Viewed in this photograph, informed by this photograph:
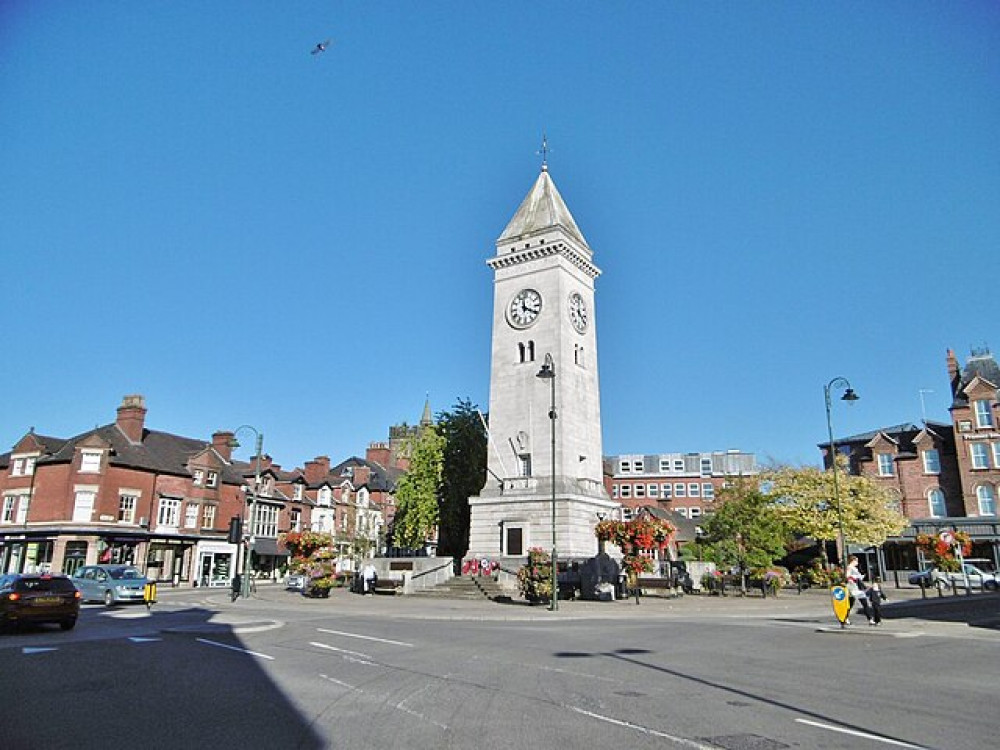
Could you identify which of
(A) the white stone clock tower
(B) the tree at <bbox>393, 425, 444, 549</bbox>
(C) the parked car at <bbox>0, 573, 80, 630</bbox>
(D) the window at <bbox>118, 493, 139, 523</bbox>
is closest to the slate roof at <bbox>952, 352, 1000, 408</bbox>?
(A) the white stone clock tower

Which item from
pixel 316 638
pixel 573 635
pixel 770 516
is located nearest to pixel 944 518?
pixel 770 516

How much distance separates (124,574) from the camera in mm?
31000

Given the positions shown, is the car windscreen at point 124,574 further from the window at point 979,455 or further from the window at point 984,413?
the window at point 984,413

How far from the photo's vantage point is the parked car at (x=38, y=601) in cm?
1756

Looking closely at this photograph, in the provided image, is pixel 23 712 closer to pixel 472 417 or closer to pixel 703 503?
pixel 472 417

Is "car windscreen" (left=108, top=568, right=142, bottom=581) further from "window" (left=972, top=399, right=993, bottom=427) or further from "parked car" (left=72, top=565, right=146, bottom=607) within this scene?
"window" (left=972, top=399, right=993, bottom=427)

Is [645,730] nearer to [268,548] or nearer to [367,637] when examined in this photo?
[367,637]

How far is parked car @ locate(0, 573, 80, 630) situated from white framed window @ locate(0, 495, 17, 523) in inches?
1454

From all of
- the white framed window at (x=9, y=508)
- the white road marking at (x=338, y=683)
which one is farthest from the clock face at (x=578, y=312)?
the white framed window at (x=9, y=508)

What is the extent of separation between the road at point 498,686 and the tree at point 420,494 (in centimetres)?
2832

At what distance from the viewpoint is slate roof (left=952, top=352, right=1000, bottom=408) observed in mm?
55031

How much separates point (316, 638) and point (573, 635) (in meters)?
6.47

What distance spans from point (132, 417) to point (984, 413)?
211ft

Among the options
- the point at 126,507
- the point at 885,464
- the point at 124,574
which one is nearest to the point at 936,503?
the point at 885,464
